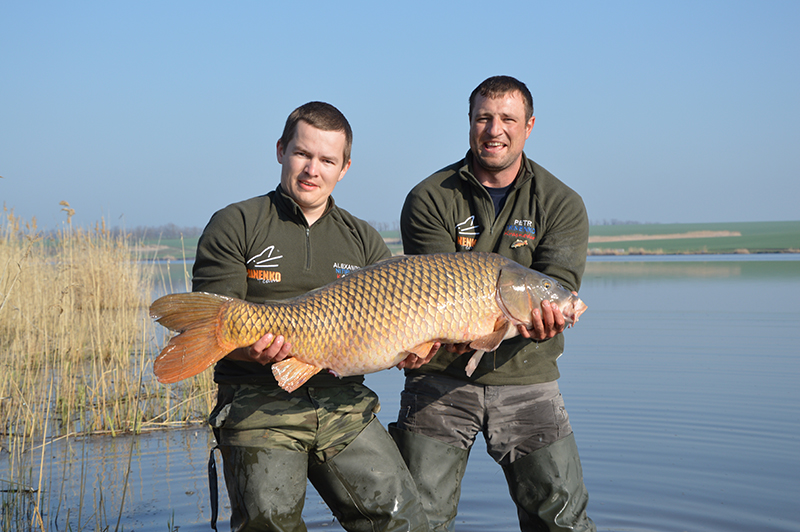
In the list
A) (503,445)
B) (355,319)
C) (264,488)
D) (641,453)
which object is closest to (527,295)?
(355,319)

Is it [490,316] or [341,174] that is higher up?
[341,174]

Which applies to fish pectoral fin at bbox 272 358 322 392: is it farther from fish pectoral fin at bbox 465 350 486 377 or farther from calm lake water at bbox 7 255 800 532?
calm lake water at bbox 7 255 800 532

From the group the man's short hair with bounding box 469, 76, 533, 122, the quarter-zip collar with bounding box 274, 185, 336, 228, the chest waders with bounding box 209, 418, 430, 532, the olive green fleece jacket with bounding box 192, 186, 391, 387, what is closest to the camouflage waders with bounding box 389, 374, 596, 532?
the chest waders with bounding box 209, 418, 430, 532

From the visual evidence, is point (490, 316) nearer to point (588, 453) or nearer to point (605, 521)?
point (605, 521)

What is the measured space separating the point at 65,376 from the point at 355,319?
4.40 m

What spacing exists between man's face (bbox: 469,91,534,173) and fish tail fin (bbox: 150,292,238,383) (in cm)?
149

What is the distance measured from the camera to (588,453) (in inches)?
206

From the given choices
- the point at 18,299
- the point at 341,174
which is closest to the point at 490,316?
the point at 341,174

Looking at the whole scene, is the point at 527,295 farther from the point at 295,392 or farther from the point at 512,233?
the point at 295,392

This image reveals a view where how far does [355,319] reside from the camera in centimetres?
262

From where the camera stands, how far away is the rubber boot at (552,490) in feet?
10.4

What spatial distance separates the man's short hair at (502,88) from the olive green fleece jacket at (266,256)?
39.2 inches

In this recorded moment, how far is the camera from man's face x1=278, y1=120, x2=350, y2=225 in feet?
9.71

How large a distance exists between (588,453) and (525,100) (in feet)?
9.55
